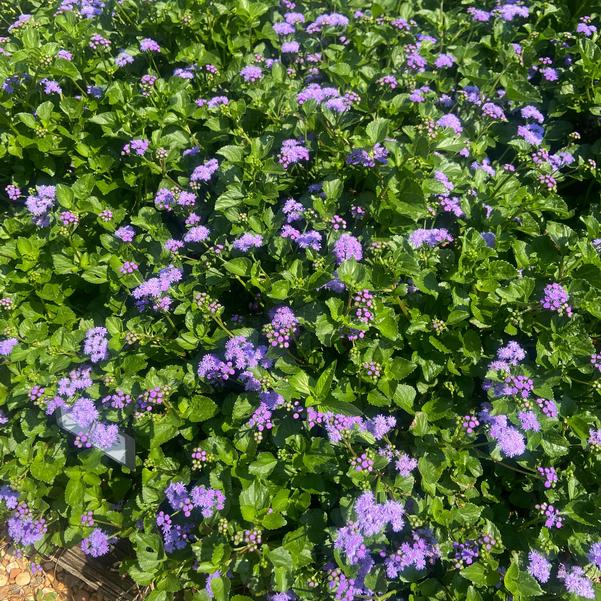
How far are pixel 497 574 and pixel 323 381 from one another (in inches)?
59.7

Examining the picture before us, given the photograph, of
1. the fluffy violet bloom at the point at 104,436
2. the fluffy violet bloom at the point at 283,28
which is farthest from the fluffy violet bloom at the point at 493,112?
the fluffy violet bloom at the point at 104,436

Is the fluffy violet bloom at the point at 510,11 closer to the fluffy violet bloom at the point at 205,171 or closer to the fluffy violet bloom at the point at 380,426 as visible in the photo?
the fluffy violet bloom at the point at 205,171

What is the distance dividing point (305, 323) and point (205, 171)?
5.34ft

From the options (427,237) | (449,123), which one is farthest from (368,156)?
(449,123)

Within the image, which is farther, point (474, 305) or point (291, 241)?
point (291, 241)

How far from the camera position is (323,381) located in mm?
2898

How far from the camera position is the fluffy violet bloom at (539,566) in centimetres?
279

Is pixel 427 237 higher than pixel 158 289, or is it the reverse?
pixel 427 237

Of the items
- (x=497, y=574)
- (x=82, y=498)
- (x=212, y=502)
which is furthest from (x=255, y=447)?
(x=497, y=574)

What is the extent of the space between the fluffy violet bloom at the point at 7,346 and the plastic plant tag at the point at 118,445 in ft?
1.99

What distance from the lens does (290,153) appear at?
3670 millimetres

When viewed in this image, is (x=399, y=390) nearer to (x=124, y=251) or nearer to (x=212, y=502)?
(x=212, y=502)

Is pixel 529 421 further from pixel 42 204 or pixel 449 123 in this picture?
pixel 42 204

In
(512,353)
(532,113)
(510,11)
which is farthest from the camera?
(510,11)
